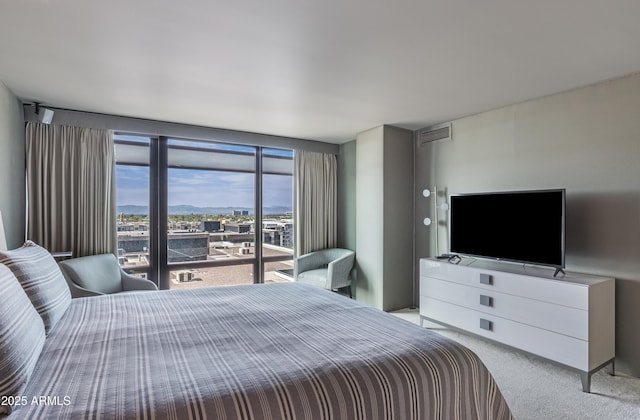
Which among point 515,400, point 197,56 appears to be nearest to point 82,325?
point 197,56

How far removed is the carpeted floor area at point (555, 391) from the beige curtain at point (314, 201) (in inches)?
108

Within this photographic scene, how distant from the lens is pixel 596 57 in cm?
233

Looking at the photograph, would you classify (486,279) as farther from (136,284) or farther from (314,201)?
(136,284)

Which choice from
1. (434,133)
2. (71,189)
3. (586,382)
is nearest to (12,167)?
(71,189)

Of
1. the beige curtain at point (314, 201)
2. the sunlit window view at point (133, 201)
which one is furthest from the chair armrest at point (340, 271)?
the sunlit window view at point (133, 201)

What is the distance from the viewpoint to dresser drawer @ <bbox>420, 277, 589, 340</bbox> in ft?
8.16

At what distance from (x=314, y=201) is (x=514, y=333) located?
3.11m

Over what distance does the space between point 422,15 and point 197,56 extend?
59.5 inches

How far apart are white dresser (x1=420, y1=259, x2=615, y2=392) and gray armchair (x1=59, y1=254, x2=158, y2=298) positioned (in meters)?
3.06

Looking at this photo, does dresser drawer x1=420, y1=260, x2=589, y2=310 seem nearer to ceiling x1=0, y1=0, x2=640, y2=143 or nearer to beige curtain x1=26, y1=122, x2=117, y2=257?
ceiling x1=0, y1=0, x2=640, y2=143

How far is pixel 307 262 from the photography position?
4867mm

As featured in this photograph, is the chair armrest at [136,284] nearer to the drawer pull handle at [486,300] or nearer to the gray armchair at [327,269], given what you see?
the gray armchair at [327,269]

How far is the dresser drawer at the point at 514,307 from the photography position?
249cm

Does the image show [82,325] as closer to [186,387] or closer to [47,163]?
[186,387]
